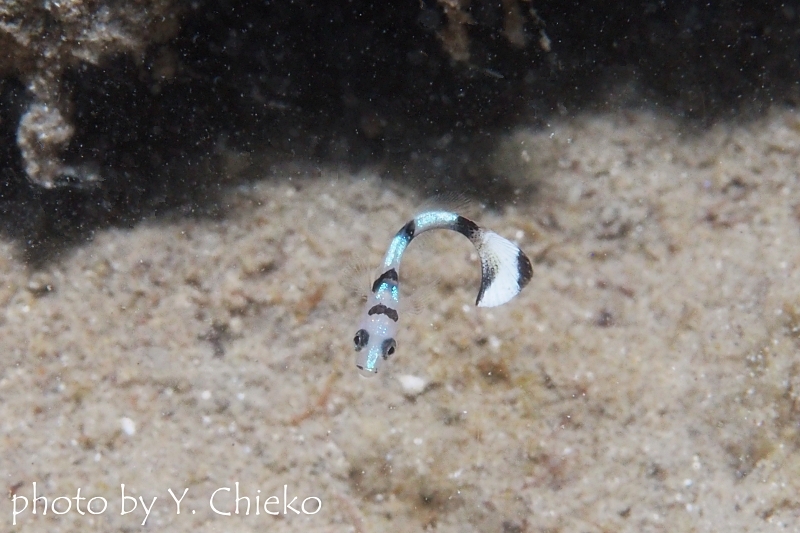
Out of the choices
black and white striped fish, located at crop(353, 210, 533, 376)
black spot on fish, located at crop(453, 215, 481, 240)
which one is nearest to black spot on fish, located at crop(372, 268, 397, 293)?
black and white striped fish, located at crop(353, 210, 533, 376)

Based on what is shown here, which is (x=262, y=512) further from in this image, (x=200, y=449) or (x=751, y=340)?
(x=751, y=340)

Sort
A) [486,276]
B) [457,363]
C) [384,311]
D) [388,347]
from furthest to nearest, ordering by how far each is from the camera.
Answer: [457,363] < [486,276] < [384,311] < [388,347]

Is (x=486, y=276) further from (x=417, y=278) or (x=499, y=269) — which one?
(x=417, y=278)

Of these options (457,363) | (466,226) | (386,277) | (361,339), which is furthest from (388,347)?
(466,226)

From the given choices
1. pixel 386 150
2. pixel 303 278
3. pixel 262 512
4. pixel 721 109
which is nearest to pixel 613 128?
pixel 721 109

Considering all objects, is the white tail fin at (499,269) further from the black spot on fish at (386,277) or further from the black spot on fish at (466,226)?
the black spot on fish at (386,277)

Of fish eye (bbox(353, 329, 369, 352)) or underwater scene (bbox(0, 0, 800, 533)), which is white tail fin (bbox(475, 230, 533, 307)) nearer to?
underwater scene (bbox(0, 0, 800, 533))
